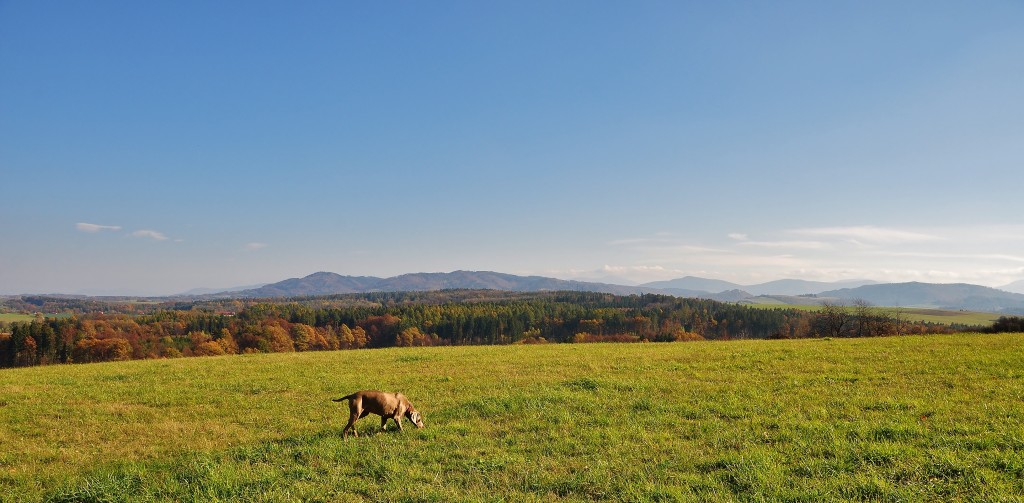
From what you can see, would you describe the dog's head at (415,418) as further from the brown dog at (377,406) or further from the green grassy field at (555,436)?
the green grassy field at (555,436)

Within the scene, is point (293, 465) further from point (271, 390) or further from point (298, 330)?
point (298, 330)

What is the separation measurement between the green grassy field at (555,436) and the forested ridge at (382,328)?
5157 centimetres

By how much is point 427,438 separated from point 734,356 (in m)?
20.8

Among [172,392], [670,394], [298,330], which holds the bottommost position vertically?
[298,330]

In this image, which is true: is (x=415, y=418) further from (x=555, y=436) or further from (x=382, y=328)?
(x=382, y=328)

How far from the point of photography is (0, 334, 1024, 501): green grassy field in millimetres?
8211

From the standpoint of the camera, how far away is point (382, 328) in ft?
419

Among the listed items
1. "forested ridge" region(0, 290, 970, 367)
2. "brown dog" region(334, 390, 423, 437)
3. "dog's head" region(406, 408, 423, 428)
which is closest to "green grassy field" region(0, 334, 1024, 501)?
"dog's head" region(406, 408, 423, 428)

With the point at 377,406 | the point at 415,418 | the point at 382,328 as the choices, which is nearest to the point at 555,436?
the point at 415,418

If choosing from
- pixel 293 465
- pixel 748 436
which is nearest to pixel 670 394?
pixel 748 436

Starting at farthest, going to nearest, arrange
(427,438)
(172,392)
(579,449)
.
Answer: (172,392) < (427,438) < (579,449)

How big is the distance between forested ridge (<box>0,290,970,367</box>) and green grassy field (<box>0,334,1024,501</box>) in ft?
169

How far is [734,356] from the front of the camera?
25906 millimetres

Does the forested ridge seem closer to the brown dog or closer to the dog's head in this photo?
the dog's head
